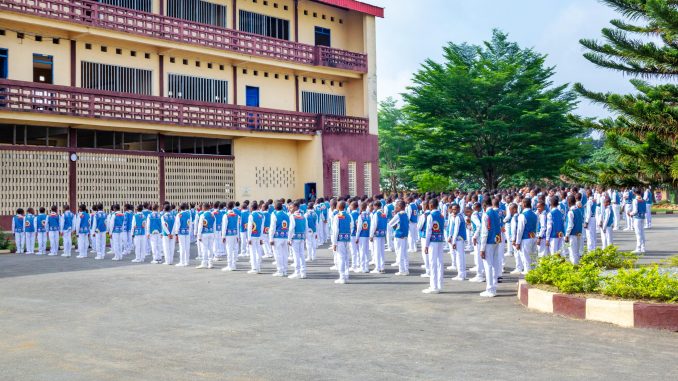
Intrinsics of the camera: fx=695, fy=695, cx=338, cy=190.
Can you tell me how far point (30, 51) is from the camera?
2286 centimetres

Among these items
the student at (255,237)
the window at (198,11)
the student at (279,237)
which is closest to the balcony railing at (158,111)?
the window at (198,11)

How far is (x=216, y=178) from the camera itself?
90.7ft

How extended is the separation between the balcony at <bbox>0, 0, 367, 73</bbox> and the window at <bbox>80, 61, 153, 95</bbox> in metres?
1.62

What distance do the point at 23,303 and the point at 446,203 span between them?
12.9m

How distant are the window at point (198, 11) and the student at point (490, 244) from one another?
62.4 ft

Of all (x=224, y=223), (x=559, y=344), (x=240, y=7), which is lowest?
(x=559, y=344)

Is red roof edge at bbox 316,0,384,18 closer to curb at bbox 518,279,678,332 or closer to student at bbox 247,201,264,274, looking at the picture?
student at bbox 247,201,264,274

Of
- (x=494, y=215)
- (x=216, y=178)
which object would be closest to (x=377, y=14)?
(x=216, y=178)

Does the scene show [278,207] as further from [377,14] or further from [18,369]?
[377,14]

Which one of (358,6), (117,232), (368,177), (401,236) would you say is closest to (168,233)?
(117,232)

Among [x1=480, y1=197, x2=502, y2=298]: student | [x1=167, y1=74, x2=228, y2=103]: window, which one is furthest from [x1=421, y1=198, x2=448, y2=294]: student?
[x1=167, y1=74, x2=228, y2=103]: window

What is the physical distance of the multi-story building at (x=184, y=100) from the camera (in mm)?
22406

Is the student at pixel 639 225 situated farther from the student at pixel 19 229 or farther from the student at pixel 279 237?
the student at pixel 19 229

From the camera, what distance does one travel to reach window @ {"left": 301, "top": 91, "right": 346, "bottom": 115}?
3157cm
